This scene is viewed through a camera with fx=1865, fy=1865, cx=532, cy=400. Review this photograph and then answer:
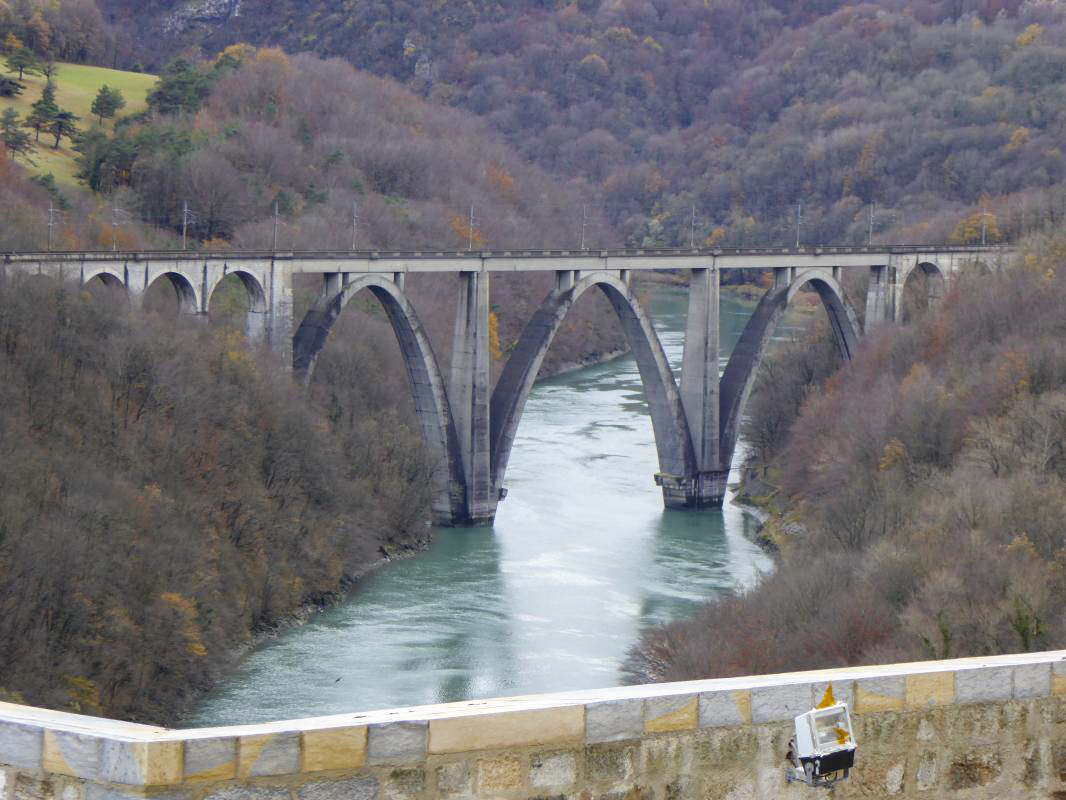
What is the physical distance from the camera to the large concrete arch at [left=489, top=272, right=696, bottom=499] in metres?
62.4

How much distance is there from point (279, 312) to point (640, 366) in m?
15.4

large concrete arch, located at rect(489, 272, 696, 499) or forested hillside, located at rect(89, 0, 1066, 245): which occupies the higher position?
forested hillside, located at rect(89, 0, 1066, 245)

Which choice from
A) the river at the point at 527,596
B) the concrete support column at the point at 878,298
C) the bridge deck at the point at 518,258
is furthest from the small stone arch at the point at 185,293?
the concrete support column at the point at 878,298

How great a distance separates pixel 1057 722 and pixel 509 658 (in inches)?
1228

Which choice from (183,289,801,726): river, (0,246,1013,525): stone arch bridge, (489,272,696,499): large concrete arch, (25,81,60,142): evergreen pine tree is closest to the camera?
(183,289,801,726): river

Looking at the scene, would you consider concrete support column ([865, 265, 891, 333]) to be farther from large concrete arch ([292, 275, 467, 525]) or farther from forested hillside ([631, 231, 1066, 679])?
large concrete arch ([292, 275, 467, 525])

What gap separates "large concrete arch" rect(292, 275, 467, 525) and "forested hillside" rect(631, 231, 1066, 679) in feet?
34.4

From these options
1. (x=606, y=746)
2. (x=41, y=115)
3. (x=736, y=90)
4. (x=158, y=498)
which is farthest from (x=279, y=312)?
(x=736, y=90)

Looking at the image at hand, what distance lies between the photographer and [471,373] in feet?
201

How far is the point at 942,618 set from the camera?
3281cm

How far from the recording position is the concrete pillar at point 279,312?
56.6 metres

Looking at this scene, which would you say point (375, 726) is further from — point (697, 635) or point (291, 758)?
point (697, 635)

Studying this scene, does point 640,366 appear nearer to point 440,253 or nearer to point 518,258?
point 518,258

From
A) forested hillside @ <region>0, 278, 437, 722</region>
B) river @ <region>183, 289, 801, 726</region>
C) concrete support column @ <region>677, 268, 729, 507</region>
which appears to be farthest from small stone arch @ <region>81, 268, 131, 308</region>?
concrete support column @ <region>677, 268, 729, 507</region>
